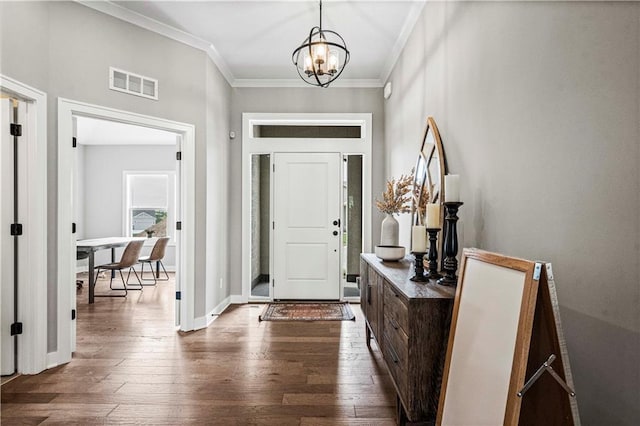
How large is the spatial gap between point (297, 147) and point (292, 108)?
0.53 m

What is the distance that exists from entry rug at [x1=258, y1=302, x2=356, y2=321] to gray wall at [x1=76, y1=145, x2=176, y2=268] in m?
4.34

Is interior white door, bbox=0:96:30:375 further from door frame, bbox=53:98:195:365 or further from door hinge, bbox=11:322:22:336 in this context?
door frame, bbox=53:98:195:365

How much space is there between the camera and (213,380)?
104 inches

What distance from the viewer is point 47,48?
9.29ft

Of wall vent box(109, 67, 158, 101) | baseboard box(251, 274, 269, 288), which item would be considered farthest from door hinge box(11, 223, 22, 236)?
baseboard box(251, 274, 269, 288)

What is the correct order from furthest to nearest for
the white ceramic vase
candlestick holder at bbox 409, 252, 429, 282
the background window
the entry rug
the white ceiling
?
the background window
the white ceiling
the entry rug
the white ceramic vase
candlestick holder at bbox 409, 252, 429, 282

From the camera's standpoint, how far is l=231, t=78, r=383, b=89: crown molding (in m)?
4.91

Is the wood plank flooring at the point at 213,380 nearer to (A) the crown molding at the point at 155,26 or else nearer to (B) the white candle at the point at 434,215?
(B) the white candle at the point at 434,215

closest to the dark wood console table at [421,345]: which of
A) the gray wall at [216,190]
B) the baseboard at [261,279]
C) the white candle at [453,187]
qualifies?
the white candle at [453,187]

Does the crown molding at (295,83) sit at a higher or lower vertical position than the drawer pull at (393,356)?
higher

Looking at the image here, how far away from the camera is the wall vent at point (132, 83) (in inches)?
129

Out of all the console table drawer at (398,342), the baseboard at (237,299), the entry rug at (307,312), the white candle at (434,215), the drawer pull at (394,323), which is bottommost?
the entry rug at (307,312)

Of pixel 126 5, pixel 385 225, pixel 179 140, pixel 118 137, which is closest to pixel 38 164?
pixel 179 140

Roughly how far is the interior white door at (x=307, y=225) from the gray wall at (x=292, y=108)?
0.50 m
